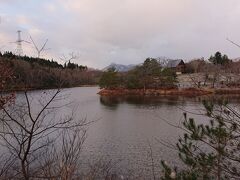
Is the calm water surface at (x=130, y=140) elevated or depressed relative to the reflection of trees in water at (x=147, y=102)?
depressed

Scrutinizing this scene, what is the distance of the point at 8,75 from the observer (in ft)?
16.3

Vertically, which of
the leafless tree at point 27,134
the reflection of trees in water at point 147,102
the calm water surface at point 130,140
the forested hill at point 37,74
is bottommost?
the calm water surface at point 130,140

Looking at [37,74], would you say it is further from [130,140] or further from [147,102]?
[147,102]

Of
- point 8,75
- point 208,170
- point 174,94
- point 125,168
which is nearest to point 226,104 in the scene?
point 208,170

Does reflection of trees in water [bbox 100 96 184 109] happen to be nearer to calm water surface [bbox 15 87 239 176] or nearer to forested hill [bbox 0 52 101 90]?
calm water surface [bbox 15 87 239 176]

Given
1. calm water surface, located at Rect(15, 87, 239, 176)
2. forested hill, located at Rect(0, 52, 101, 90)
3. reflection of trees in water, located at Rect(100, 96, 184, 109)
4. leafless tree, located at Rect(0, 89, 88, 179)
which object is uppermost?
forested hill, located at Rect(0, 52, 101, 90)

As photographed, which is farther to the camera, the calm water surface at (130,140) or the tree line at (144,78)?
the tree line at (144,78)

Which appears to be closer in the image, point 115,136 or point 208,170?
point 208,170

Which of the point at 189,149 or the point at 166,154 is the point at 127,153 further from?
the point at 189,149

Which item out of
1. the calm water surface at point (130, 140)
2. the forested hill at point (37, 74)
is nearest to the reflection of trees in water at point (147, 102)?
the calm water surface at point (130, 140)

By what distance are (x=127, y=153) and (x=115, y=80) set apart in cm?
4023

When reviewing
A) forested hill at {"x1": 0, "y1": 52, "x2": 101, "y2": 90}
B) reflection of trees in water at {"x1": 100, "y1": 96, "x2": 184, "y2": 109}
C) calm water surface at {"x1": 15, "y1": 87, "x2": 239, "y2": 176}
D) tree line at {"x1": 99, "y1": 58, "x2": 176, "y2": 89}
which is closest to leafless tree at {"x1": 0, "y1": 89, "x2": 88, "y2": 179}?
forested hill at {"x1": 0, "y1": 52, "x2": 101, "y2": 90}

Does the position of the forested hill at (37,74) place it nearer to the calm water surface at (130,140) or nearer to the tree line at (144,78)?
the calm water surface at (130,140)

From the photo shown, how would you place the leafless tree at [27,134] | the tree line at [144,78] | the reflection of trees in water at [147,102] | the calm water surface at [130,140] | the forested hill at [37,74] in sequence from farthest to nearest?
the tree line at [144,78] → the reflection of trees in water at [147,102] → the calm water surface at [130,140] → the forested hill at [37,74] → the leafless tree at [27,134]
